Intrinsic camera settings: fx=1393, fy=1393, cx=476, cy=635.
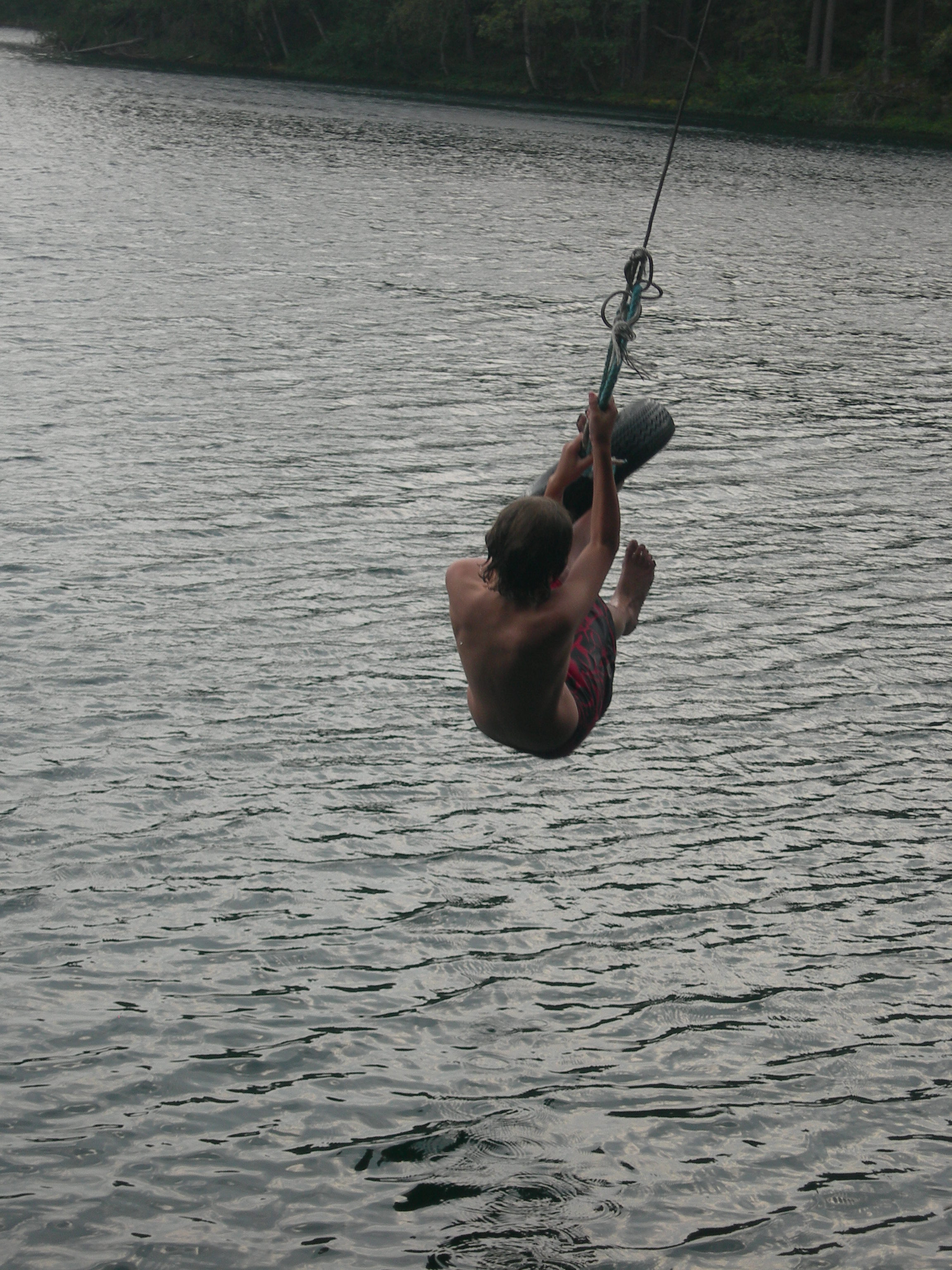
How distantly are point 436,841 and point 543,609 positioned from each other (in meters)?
3.64

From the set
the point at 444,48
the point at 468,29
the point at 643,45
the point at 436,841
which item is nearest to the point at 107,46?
the point at 444,48

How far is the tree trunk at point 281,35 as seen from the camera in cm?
7656

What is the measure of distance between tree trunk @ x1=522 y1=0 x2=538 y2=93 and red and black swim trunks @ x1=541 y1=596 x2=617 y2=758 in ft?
223

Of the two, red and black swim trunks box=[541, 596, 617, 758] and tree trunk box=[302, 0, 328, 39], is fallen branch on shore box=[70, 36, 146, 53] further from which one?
red and black swim trunks box=[541, 596, 617, 758]

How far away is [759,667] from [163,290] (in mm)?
16573

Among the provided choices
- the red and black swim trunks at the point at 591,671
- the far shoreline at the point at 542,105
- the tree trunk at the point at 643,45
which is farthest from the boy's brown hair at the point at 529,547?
the tree trunk at the point at 643,45

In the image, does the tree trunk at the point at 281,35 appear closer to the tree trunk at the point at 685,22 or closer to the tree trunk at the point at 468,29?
the tree trunk at the point at 468,29

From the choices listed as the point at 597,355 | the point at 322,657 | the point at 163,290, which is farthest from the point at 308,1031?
the point at 163,290

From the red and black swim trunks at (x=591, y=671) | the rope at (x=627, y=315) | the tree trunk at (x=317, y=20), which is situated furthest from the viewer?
the tree trunk at (x=317, y=20)

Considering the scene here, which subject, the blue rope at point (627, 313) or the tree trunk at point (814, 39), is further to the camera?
the tree trunk at point (814, 39)

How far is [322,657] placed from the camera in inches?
431

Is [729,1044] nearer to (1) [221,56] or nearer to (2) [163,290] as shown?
(2) [163,290]

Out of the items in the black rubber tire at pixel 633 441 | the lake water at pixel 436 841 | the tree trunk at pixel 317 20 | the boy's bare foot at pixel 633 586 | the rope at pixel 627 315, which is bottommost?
the lake water at pixel 436 841

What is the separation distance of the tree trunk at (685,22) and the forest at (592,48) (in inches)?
9.1
